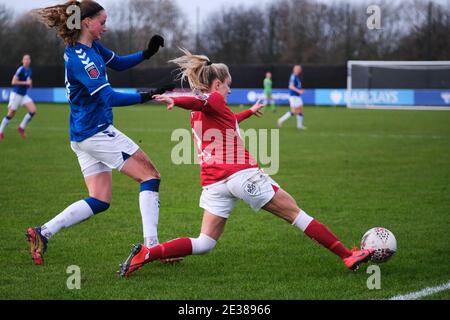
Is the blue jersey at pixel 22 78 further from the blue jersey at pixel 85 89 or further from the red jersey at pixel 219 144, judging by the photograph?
the red jersey at pixel 219 144

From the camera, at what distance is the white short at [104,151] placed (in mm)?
5930

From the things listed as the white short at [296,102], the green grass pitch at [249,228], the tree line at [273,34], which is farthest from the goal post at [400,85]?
the green grass pitch at [249,228]

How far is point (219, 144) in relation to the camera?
5.52 m

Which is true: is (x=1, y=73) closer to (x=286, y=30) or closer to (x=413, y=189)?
(x=286, y=30)

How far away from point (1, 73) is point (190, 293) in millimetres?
41238

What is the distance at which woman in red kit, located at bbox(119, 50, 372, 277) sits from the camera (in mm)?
5426

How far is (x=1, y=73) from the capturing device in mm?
43312

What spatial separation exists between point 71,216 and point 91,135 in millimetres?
750

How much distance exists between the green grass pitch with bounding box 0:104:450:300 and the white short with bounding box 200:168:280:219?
0.62m

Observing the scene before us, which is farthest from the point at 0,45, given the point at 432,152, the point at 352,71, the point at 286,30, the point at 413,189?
the point at 413,189

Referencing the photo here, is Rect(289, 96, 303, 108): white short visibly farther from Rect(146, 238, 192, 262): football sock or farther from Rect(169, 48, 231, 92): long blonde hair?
Rect(146, 238, 192, 262): football sock

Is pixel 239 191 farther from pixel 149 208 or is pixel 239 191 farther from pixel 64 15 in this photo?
pixel 64 15

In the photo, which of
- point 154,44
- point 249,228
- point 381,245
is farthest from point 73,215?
point 381,245

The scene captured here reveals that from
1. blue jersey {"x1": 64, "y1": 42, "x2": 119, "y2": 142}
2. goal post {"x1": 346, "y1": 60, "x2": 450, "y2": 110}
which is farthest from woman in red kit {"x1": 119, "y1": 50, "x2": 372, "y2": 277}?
goal post {"x1": 346, "y1": 60, "x2": 450, "y2": 110}
